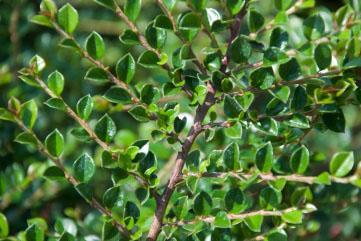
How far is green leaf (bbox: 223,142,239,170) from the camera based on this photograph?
2.58 feet

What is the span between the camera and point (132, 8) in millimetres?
844

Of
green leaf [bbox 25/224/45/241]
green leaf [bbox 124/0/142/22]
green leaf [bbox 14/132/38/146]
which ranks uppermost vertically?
green leaf [bbox 124/0/142/22]

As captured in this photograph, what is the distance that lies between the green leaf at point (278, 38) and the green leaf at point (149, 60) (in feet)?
0.45

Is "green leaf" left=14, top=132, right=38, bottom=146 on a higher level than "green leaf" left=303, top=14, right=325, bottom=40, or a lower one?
lower

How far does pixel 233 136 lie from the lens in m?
0.80

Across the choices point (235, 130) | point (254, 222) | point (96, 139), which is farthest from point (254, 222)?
point (96, 139)

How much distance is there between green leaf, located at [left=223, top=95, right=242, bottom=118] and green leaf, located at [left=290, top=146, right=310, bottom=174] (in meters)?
0.08

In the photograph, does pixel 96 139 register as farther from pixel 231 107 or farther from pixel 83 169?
pixel 231 107

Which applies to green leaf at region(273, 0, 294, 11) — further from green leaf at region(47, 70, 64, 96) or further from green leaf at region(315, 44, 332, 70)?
green leaf at region(47, 70, 64, 96)

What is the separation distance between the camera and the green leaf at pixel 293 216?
2.47 feet

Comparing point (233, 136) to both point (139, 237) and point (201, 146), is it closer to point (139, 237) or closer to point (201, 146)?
point (139, 237)

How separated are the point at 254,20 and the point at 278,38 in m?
0.04

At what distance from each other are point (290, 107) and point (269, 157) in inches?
2.4

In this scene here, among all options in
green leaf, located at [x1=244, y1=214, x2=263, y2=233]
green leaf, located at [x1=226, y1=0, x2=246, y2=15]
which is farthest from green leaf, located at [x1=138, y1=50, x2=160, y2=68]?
green leaf, located at [x1=244, y1=214, x2=263, y2=233]
